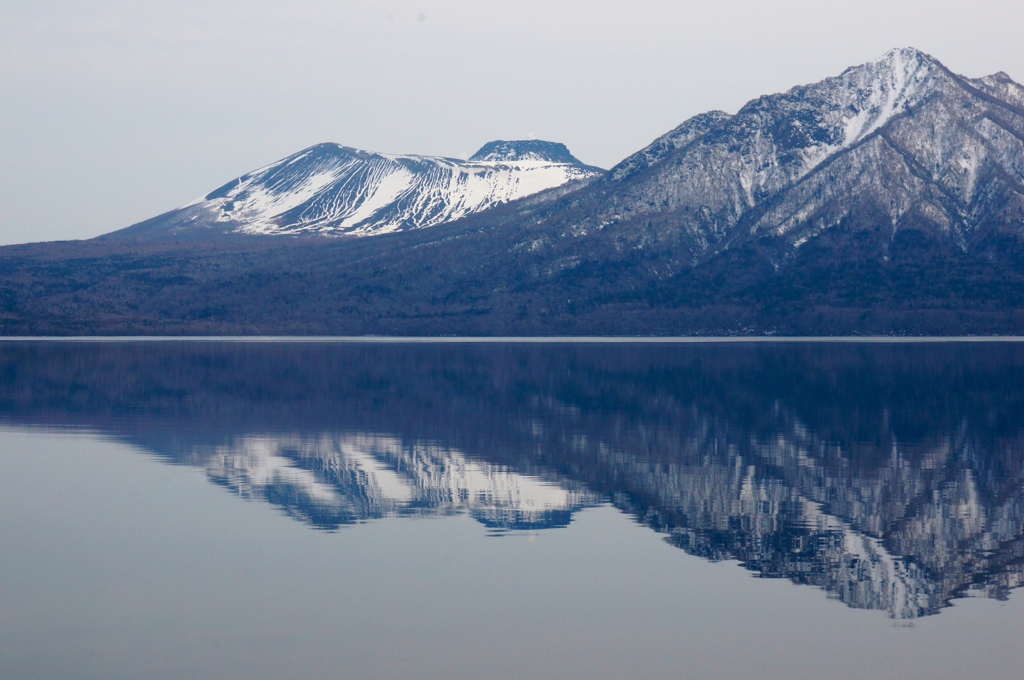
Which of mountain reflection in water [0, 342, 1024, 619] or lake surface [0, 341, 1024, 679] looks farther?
mountain reflection in water [0, 342, 1024, 619]

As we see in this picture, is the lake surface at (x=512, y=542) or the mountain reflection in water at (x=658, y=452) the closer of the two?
the lake surface at (x=512, y=542)

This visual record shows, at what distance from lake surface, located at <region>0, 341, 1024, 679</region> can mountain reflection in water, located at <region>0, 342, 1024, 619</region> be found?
0.65ft

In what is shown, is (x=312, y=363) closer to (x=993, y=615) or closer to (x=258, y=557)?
(x=258, y=557)

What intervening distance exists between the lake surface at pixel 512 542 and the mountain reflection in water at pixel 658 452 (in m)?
0.20

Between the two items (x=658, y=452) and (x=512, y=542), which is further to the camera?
(x=658, y=452)

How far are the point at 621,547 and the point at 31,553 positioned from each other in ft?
46.7

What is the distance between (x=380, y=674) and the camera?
21.8m

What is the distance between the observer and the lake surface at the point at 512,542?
23.2 m

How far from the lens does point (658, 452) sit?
49.5 metres

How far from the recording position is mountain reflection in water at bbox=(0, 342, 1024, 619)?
32.1 meters

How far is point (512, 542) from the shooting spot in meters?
32.5

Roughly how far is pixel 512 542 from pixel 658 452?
18.0 m

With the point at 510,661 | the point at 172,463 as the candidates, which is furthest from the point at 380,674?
the point at 172,463

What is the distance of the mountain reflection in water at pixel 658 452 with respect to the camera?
3212 centimetres
